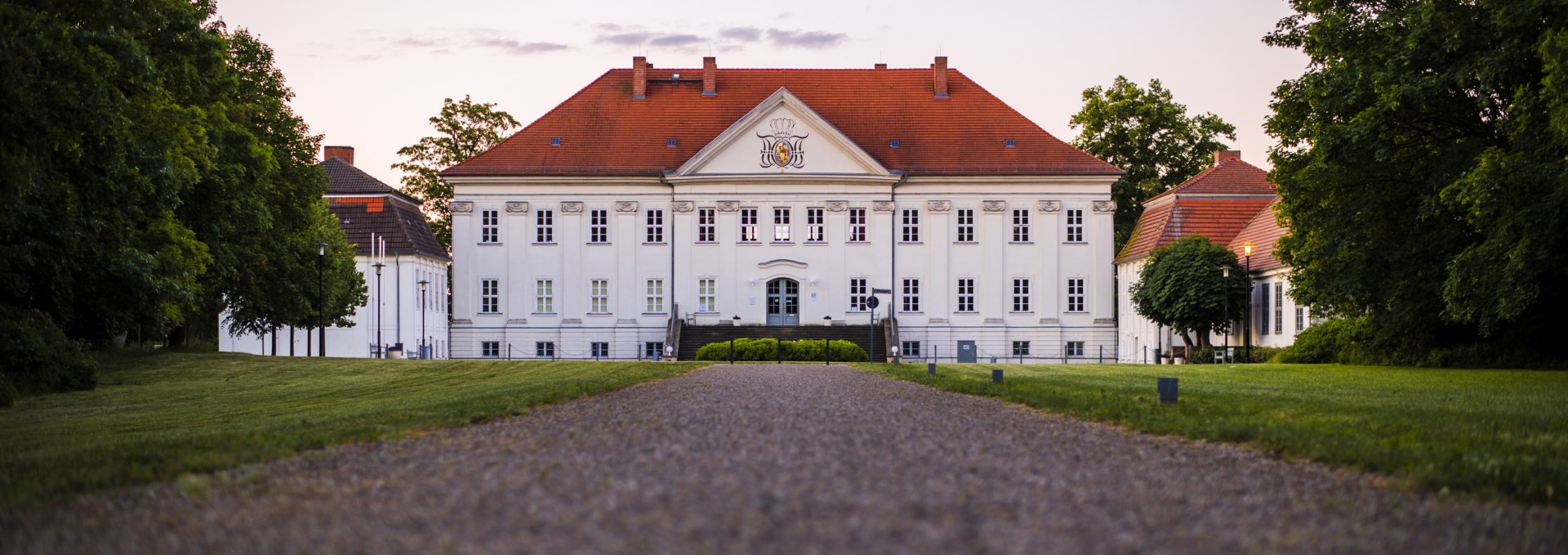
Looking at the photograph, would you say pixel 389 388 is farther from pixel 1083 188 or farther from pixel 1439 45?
pixel 1083 188

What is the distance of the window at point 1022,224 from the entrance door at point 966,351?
461 centimetres

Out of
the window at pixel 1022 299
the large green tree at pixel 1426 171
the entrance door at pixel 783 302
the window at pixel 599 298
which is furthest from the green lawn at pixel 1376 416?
the window at pixel 599 298

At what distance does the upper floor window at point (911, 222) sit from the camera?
189 ft

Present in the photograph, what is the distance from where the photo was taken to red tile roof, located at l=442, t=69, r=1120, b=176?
2254 inches

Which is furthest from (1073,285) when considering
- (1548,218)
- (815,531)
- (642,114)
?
(815,531)

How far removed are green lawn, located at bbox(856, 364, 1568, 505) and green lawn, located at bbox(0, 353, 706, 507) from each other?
6.17m

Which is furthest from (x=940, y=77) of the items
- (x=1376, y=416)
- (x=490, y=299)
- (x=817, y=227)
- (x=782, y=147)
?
(x=1376, y=416)

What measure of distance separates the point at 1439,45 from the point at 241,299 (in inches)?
1269

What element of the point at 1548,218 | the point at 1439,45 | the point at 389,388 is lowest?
the point at 389,388

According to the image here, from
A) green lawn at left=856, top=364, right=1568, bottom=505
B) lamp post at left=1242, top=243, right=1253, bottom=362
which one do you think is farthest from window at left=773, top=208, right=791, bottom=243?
green lawn at left=856, top=364, right=1568, bottom=505

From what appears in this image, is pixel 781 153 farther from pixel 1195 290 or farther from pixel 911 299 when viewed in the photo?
pixel 1195 290

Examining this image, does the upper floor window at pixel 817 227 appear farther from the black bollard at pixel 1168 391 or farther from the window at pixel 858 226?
the black bollard at pixel 1168 391

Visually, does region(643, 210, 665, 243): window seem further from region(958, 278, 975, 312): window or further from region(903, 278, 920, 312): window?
region(958, 278, 975, 312): window

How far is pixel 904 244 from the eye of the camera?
189 feet
